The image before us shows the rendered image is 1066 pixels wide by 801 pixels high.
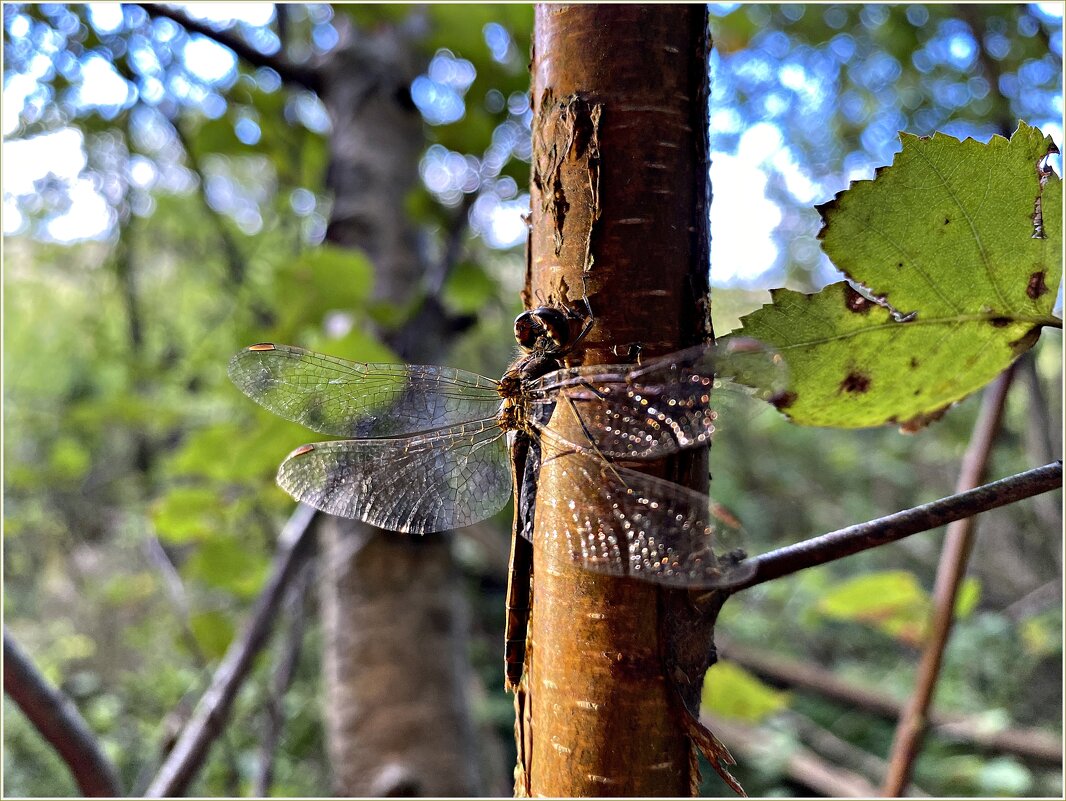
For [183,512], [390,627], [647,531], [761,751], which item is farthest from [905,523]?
[761,751]

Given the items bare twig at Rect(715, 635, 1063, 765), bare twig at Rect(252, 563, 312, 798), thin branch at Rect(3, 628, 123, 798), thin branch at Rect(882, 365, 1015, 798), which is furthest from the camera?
bare twig at Rect(715, 635, 1063, 765)

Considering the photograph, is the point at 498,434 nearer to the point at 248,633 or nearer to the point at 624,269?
the point at 624,269

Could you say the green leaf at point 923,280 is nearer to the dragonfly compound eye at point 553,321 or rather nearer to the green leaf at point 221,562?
the dragonfly compound eye at point 553,321

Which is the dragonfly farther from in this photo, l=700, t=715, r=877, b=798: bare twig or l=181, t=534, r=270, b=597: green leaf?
l=700, t=715, r=877, b=798: bare twig

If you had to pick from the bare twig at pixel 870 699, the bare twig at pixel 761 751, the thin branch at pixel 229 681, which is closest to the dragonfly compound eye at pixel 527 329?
the thin branch at pixel 229 681

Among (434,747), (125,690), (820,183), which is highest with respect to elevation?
(820,183)

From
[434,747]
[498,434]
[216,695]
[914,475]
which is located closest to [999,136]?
[498,434]

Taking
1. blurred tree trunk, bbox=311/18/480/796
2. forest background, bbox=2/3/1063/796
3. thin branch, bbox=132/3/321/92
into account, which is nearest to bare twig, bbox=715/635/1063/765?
forest background, bbox=2/3/1063/796
